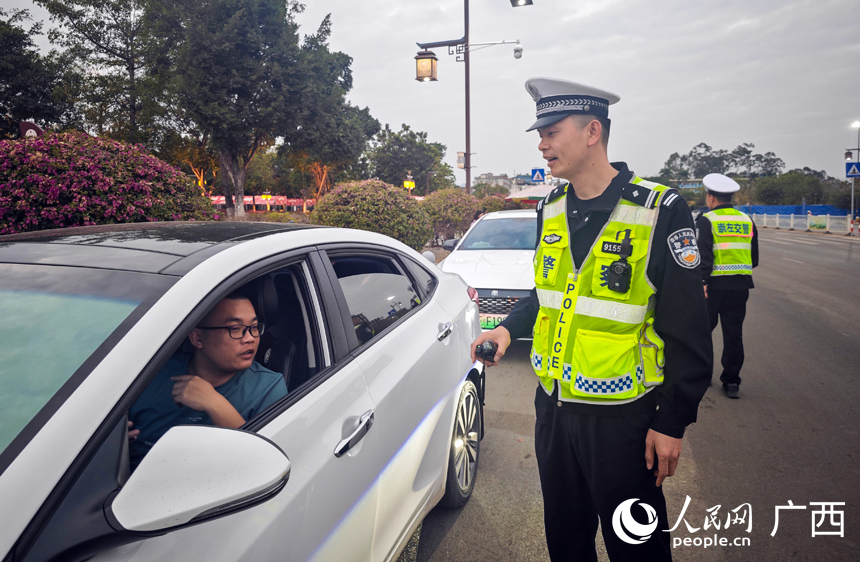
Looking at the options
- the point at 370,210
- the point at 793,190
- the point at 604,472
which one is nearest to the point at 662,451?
the point at 604,472

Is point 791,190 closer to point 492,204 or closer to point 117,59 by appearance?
point 492,204

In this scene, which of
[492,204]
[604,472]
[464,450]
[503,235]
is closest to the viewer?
[604,472]

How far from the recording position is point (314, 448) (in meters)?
1.49

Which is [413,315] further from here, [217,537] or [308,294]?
A: [217,537]

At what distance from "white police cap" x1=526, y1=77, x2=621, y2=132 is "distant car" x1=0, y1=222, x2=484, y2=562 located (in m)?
0.99

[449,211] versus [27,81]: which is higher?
[27,81]

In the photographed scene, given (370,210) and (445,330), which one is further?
(370,210)

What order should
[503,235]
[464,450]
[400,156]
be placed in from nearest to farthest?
[464,450], [503,235], [400,156]

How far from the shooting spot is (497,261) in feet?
21.4

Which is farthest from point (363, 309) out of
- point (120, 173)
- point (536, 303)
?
point (120, 173)

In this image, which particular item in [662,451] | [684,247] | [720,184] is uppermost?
[720,184]

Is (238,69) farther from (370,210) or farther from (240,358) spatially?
(240,358)

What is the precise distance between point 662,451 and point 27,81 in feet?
109

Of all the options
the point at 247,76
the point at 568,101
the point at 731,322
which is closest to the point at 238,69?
the point at 247,76
